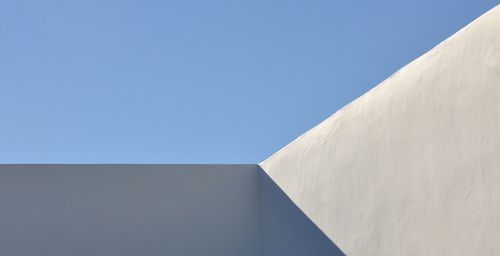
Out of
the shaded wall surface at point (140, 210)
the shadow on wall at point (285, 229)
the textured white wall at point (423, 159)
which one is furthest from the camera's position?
the shaded wall surface at point (140, 210)

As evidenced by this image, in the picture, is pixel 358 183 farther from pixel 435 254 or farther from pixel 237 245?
pixel 237 245

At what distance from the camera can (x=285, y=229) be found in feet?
18.5

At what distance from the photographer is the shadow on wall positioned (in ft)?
16.1

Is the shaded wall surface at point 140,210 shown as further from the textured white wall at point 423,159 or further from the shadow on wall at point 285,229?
the textured white wall at point 423,159

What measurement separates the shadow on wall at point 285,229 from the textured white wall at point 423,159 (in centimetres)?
14

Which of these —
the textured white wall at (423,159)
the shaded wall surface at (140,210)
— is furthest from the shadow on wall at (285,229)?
the textured white wall at (423,159)

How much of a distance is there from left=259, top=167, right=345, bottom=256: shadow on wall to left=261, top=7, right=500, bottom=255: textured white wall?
0.45ft

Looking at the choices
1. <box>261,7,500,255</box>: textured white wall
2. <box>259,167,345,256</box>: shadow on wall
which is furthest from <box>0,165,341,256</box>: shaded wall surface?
<box>261,7,500,255</box>: textured white wall

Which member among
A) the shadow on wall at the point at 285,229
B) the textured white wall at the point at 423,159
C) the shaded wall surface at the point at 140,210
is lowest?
the textured white wall at the point at 423,159

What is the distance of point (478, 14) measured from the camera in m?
3.13

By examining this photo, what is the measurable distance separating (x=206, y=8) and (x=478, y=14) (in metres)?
2.67

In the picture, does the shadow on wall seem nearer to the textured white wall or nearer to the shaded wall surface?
the shaded wall surface

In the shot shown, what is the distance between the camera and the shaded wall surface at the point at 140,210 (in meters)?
5.85

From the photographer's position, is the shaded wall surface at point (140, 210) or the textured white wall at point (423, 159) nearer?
the textured white wall at point (423, 159)
